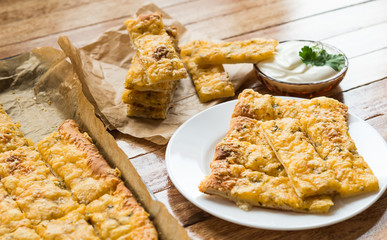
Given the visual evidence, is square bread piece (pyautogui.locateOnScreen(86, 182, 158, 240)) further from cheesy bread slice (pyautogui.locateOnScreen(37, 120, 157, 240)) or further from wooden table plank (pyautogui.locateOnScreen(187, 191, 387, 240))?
wooden table plank (pyautogui.locateOnScreen(187, 191, 387, 240))

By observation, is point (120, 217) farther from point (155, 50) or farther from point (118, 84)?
point (118, 84)

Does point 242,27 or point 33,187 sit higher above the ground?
point 33,187

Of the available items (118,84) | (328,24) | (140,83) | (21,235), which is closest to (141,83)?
(140,83)

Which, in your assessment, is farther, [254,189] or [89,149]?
[89,149]

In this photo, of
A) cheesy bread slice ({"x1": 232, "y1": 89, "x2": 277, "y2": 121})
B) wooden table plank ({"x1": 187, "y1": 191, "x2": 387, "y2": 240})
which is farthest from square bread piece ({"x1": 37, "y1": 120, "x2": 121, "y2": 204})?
cheesy bread slice ({"x1": 232, "y1": 89, "x2": 277, "y2": 121})

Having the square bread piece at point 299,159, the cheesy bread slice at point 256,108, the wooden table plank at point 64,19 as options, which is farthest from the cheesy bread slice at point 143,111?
the wooden table plank at point 64,19

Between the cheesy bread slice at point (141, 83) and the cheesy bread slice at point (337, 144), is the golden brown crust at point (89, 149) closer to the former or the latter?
the cheesy bread slice at point (141, 83)
